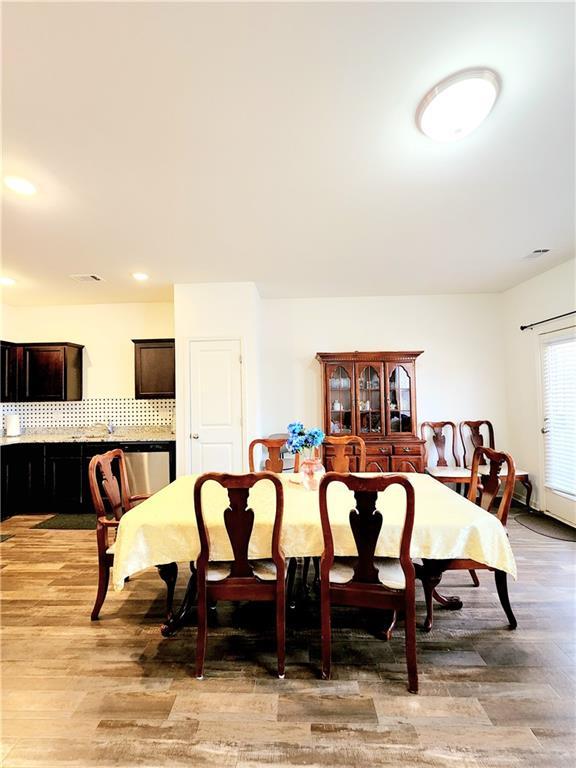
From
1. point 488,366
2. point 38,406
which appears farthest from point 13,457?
point 488,366

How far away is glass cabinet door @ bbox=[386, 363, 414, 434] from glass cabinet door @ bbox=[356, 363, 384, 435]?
138 mm

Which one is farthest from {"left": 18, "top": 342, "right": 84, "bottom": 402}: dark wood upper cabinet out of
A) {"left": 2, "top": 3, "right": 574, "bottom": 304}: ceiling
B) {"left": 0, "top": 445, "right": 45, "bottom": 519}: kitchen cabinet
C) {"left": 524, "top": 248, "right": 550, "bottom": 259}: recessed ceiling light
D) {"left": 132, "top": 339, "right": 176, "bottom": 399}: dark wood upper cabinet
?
{"left": 524, "top": 248, "right": 550, "bottom": 259}: recessed ceiling light

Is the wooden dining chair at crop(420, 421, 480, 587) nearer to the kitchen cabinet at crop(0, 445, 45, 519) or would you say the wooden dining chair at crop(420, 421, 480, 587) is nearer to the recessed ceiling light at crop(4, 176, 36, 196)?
the recessed ceiling light at crop(4, 176, 36, 196)

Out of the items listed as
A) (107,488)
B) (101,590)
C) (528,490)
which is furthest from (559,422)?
(101,590)

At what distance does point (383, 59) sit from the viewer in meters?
1.45

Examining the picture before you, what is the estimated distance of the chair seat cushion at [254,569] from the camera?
1.86 metres

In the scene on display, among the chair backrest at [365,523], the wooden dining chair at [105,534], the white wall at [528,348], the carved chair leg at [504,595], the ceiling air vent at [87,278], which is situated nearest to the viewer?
the chair backrest at [365,523]

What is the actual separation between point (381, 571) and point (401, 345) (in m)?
3.68

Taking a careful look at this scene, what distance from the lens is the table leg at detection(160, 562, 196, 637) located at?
214 cm

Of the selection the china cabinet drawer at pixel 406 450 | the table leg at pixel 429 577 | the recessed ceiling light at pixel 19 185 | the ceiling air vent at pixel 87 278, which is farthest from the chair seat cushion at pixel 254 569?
the ceiling air vent at pixel 87 278

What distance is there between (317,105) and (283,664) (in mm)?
2681

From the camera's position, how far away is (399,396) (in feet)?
15.3

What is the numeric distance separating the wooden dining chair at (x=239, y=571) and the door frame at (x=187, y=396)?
2.41 metres

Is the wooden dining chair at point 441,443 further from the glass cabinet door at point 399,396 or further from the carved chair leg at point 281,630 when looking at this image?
the carved chair leg at point 281,630
